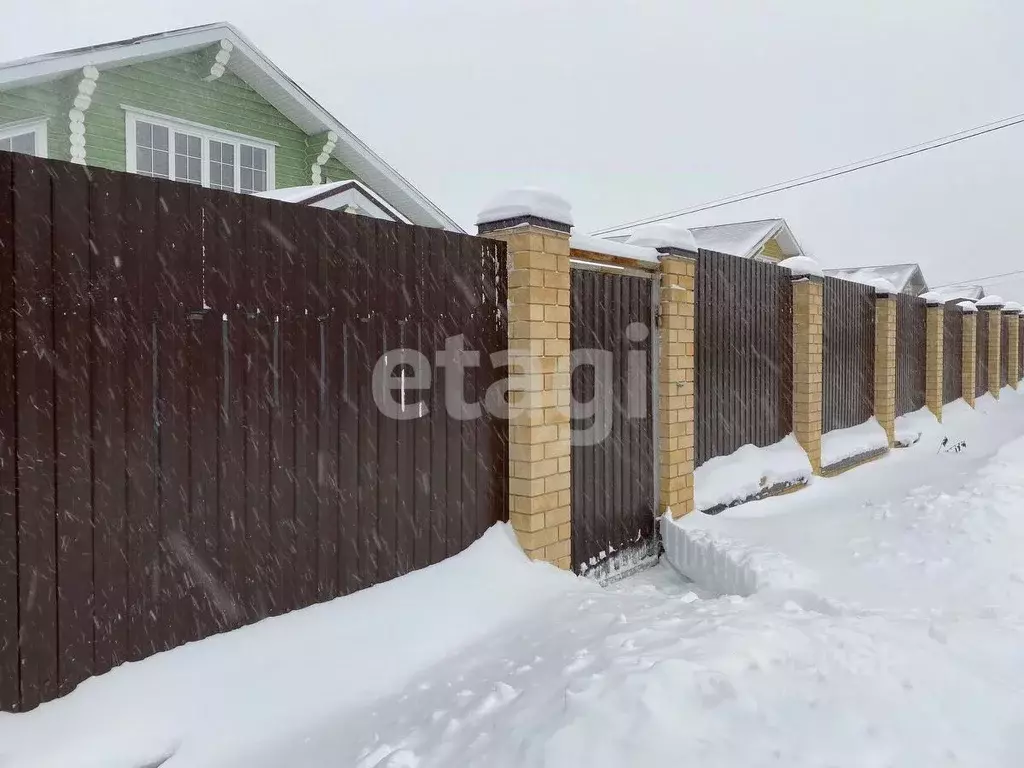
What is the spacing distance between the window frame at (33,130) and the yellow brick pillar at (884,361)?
1270 centimetres

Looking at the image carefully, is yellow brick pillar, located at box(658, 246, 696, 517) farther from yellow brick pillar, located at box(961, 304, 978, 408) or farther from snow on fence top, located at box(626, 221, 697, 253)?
yellow brick pillar, located at box(961, 304, 978, 408)

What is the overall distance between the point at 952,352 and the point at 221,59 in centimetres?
1625

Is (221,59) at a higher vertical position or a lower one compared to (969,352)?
higher

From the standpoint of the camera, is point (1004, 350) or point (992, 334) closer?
point (992, 334)

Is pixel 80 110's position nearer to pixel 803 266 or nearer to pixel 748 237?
pixel 803 266

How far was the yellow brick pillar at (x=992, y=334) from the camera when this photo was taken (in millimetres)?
18250

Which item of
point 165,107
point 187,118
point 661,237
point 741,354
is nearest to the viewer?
point 661,237

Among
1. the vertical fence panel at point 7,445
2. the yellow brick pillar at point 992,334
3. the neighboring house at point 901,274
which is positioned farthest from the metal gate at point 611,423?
the neighboring house at point 901,274

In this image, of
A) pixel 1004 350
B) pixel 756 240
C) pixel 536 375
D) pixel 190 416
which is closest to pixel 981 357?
pixel 1004 350

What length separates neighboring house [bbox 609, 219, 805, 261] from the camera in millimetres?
20328

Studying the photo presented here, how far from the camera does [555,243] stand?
4.80 metres

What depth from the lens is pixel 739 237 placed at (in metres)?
21.3

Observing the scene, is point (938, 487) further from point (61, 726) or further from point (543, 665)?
point (61, 726)

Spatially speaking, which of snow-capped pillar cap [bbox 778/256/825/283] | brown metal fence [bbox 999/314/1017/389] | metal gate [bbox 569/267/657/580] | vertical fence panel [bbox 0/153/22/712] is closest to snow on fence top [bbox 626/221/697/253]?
metal gate [bbox 569/267/657/580]
